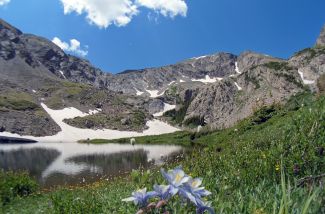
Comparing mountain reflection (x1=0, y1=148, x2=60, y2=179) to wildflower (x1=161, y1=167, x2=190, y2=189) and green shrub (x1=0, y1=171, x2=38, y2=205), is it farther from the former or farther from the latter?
wildflower (x1=161, y1=167, x2=190, y2=189)

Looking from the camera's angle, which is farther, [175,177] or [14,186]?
[14,186]

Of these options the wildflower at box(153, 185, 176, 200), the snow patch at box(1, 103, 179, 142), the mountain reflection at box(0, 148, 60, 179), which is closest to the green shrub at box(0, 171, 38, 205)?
the wildflower at box(153, 185, 176, 200)

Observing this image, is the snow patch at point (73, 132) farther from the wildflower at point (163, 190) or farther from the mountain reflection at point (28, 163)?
the wildflower at point (163, 190)

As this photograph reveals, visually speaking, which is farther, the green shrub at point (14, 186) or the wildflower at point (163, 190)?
the green shrub at point (14, 186)


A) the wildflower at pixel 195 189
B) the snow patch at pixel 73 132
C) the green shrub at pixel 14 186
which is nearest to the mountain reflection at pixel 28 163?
the green shrub at pixel 14 186

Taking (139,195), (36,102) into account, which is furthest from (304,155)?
(36,102)

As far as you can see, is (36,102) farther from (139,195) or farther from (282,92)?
(139,195)

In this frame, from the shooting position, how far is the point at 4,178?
64.5 feet

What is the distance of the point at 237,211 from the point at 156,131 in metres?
189

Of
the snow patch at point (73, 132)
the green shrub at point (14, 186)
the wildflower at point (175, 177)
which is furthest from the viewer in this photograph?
the snow patch at point (73, 132)

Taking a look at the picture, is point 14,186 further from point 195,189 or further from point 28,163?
point 28,163

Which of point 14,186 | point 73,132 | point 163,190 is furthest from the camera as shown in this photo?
point 73,132

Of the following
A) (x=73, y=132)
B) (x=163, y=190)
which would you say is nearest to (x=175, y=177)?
(x=163, y=190)

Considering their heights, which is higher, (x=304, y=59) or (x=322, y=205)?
(x=304, y=59)
